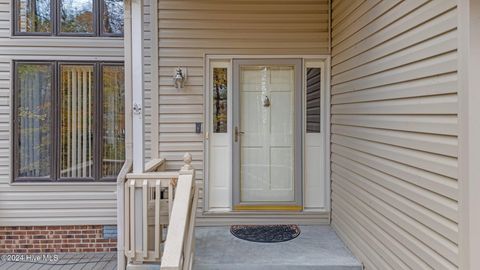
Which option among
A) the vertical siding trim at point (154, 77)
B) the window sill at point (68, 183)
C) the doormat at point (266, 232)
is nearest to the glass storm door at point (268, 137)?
the doormat at point (266, 232)

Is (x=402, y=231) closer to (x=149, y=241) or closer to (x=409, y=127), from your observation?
(x=409, y=127)

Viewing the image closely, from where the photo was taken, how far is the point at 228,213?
4.11 m

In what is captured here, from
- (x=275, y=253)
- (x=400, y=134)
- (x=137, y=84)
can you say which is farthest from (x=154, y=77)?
(x=400, y=134)

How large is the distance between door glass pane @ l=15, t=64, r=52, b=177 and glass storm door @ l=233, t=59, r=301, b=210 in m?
2.57

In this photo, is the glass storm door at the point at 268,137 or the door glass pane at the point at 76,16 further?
the door glass pane at the point at 76,16

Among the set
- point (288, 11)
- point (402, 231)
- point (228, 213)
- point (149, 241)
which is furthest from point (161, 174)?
point (288, 11)

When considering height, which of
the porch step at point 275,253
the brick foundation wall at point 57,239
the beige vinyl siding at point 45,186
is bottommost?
the brick foundation wall at point 57,239

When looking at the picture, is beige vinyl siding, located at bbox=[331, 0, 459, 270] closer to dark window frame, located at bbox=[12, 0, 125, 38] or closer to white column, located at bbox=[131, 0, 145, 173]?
white column, located at bbox=[131, 0, 145, 173]

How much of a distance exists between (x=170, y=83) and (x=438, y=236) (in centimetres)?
323

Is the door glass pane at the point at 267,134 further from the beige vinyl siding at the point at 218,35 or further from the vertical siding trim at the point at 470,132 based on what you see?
the vertical siding trim at the point at 470,132

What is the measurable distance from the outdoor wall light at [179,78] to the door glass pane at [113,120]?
36.2 inches

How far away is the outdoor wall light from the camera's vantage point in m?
4.02

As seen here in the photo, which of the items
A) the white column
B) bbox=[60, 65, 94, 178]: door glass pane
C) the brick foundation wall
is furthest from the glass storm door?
bbox=[60, 65, 94, 178]: door glass pane

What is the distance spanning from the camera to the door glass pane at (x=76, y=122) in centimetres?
447
